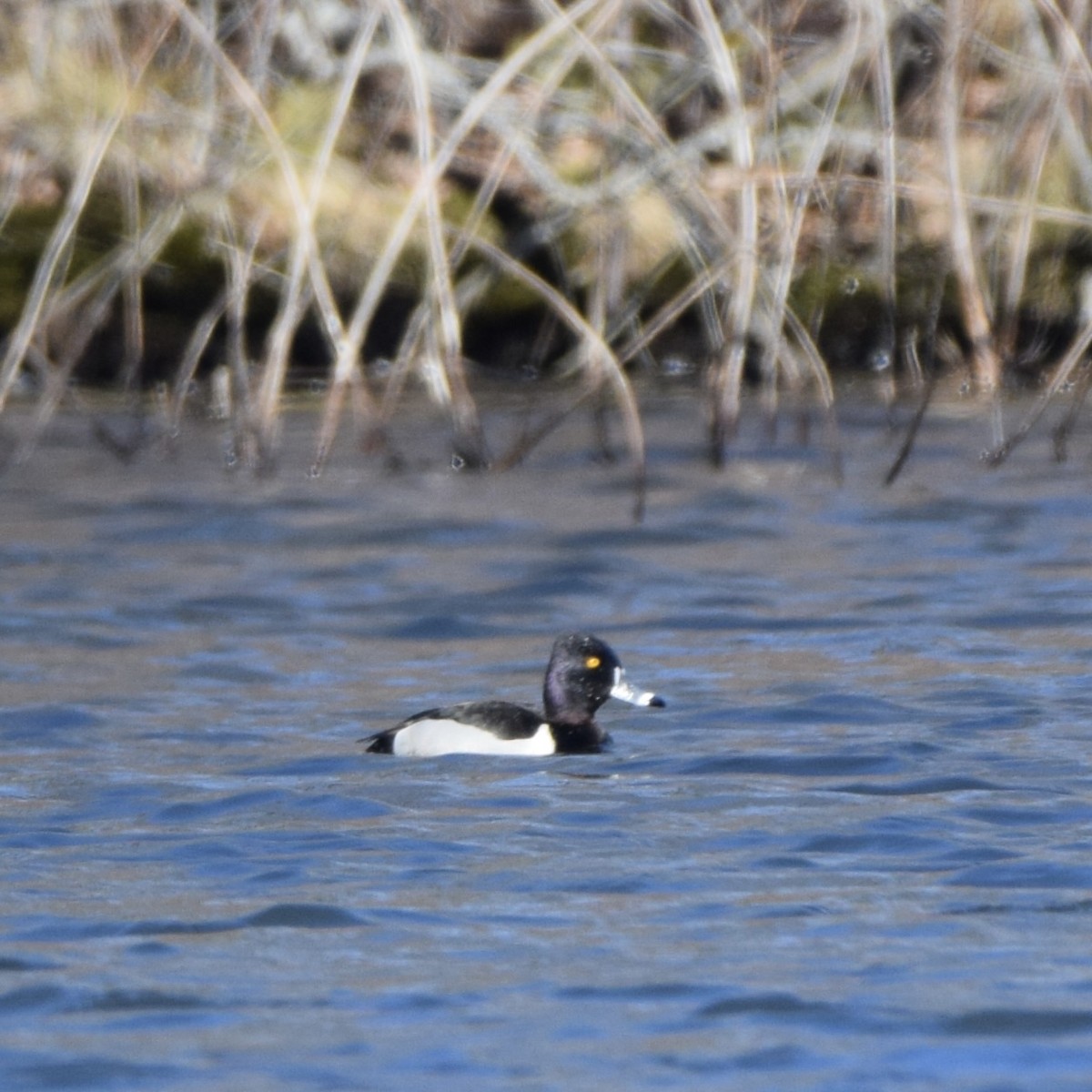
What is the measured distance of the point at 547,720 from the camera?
7.89 metres

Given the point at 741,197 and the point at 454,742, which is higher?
the point at 741,197

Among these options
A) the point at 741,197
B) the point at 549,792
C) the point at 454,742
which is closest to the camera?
the point at 549,792

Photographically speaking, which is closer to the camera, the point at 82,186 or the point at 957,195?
the point at 957,195

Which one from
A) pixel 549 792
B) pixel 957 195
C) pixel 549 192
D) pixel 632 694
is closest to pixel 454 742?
pixel 549 792

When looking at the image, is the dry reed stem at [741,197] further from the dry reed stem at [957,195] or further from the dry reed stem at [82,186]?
the dry reed stem at [82,186]

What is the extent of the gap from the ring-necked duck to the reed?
139 centimetres

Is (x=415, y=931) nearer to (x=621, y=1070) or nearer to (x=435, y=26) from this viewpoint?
(x=621, y=1070)

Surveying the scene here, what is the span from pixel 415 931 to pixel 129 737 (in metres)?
2.59

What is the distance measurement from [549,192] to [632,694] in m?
5.01

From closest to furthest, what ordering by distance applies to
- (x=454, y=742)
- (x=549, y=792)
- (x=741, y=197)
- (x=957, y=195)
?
(x=549, y=792) < (x=454, y=742) < (x=957, y=195) < (x=741, y=197)

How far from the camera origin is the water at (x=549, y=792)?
466 cm

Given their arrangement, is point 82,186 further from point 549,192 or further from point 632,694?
point 549,192

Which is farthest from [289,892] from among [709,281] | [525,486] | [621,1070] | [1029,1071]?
[525,486]

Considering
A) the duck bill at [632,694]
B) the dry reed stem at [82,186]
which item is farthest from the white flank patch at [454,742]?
the dry reed stem at [82,186]
